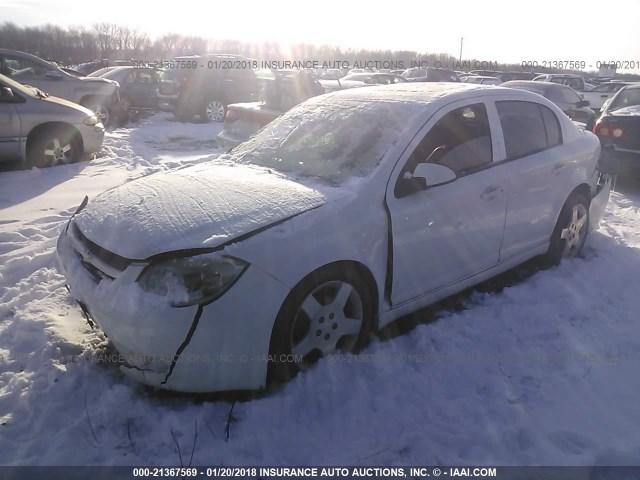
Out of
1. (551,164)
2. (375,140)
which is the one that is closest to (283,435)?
(375,140)

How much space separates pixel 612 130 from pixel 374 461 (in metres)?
7.35

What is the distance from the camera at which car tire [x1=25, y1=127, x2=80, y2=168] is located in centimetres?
744

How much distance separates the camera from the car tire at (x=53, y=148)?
24.4 feet

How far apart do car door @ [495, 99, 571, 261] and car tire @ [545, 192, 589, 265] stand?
14 cm

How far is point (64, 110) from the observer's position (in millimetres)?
7695

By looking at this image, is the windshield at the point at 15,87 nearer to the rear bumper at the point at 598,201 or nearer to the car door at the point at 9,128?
the car door at the point at 9,128

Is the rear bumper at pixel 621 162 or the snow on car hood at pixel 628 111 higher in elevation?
the snow on car hood at pixel 628 111

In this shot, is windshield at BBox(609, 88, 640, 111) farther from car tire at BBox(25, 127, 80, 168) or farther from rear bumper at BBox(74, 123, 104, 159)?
car tire at BBox(25, 127, 80, 168)

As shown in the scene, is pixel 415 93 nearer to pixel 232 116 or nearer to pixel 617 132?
pixel 232 116

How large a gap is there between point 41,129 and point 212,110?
7269 mm

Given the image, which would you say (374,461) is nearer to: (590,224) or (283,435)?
(283,435)

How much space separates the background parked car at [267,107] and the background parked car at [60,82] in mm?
5220

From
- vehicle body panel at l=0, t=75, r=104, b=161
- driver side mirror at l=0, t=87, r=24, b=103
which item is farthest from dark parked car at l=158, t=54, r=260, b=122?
driver side mirror at l=0, t=87, r=24, b=103

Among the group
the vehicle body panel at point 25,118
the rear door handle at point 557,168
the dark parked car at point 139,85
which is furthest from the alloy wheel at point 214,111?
the rear door handle at point 557,168
